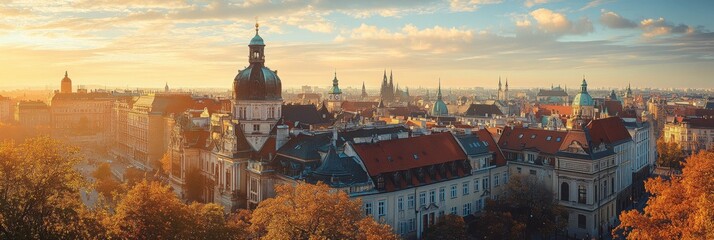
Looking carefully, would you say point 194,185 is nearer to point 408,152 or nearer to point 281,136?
point 281,136

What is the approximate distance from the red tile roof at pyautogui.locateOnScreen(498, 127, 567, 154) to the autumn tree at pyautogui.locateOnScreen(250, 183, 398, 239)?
4114cm

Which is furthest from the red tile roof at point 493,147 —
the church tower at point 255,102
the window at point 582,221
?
the church tower at point 255,102

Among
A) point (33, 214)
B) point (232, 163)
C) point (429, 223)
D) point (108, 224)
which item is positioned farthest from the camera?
point (232, 163)

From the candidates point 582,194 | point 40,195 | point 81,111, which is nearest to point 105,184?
point 40,195

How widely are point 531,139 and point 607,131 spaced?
12.2 metres

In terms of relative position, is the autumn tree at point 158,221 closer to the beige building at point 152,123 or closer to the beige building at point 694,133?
the beige building at point 152,123

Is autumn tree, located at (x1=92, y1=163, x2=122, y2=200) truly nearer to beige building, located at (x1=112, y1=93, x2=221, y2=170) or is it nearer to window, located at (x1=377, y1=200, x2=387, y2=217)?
beige building, located at (x1=112, y1=93, x2=221, y2=170)

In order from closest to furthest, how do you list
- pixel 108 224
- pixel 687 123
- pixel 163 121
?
pixel 108 224, pixel 163 121, pixel 687 123

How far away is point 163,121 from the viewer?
130m

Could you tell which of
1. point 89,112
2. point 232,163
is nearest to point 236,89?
point 232,163

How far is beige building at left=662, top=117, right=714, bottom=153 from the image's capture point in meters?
145

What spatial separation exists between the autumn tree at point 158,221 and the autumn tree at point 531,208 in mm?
34843

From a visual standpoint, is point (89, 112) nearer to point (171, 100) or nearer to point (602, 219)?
point (171, 100)

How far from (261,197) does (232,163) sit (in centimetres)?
761
